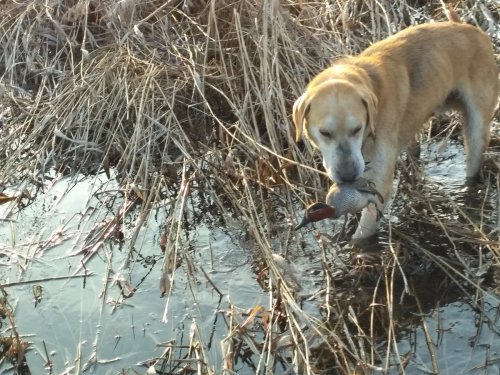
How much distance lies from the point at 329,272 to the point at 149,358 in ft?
3.69

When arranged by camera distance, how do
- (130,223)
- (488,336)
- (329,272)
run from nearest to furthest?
(488,336) → (329,272) → (130,223)

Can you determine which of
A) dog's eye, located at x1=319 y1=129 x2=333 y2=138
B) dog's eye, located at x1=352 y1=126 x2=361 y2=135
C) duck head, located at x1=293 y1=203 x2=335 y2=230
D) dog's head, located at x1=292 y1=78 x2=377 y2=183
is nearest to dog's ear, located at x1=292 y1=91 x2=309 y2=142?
dog's head, located at x1=292 y1=78 x2=377 y2=183

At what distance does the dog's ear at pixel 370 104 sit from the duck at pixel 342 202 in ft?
1.11

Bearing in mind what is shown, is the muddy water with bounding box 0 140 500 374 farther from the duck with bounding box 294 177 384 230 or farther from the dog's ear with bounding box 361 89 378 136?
the dog's ear with bounding box 361 89 378 136

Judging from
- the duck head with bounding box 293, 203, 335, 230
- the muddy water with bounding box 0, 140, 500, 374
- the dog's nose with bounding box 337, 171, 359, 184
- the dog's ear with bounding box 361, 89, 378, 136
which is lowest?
the muddy water with bounding box 0, 140, 500, 374

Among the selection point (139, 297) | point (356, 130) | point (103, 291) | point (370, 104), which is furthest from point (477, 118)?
point (103, 291)

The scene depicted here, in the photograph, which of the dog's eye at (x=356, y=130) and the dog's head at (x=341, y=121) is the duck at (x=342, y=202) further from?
the dog's eye at (x=356, y=130)

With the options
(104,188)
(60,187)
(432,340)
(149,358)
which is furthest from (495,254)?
(60,187)

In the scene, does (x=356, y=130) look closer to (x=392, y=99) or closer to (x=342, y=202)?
(x=342, y=202)

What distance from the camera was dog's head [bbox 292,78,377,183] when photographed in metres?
4.22

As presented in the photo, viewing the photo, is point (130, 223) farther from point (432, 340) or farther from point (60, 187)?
point (432, 340)

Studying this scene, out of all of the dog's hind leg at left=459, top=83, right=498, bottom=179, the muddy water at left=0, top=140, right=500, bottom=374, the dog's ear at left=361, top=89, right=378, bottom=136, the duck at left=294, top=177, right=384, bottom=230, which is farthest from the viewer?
the dog's hind leg at left=459, top=83, right=498, bottom=179

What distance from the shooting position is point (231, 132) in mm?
6156

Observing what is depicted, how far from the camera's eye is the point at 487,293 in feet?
13.3
